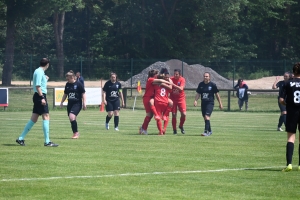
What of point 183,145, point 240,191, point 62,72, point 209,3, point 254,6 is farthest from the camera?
point 254,6

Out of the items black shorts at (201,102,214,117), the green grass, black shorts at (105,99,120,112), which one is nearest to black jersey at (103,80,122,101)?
black shorts at (105,99,120,112)

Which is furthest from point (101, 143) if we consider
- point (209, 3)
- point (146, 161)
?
point (209, 3)

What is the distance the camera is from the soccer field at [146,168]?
989cm

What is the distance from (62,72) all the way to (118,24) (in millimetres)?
22083

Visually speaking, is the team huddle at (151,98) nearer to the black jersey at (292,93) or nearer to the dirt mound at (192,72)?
the black jersey at (292,93)

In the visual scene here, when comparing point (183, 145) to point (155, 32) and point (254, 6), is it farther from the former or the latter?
point (254, 6)

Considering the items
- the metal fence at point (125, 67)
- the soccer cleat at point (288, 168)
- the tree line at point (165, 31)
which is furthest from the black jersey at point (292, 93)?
the tree line at point (165, 31)

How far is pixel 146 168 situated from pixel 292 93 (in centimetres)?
276

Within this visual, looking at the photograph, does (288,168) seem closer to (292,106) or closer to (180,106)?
(292,106)

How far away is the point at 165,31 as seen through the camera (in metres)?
66.7

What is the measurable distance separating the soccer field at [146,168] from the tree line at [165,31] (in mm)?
44013

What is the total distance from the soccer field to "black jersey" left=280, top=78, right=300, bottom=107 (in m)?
1.16

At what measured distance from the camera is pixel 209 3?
64938 mm

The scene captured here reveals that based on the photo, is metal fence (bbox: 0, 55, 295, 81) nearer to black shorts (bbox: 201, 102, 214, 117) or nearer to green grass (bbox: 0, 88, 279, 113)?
green grass (bbox: 0, 88, 279, 113)
